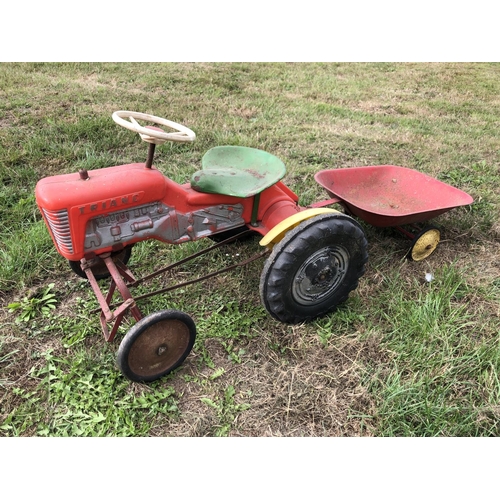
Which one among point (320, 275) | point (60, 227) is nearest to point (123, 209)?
point (60, 227)

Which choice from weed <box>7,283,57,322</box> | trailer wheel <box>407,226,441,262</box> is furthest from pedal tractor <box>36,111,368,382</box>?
trailer wheel <box>407,226,441,262</box>

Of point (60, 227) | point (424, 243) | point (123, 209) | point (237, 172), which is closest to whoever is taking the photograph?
point (60, 227)

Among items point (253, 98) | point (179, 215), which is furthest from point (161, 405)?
point (253, 98)

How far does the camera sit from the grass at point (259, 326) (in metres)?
2.12

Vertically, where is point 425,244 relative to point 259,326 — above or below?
above

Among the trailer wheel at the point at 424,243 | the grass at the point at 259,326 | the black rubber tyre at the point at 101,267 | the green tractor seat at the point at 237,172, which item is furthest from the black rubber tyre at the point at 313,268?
the black rubber tyre at the point at 101,267

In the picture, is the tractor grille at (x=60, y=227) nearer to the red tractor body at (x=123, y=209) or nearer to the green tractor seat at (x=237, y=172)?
the red tractor body at (x=123, y=209)

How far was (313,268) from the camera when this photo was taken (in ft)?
7.73

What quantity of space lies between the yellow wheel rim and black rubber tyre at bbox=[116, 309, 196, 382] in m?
1.77

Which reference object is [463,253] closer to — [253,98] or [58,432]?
[58,432]

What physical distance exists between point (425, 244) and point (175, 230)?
185 cm

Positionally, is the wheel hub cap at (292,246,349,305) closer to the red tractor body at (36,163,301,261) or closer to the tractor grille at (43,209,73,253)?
the red tractor body at (36,163,301,261)

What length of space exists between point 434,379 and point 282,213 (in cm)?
127

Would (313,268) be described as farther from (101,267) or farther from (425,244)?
(101,267)
